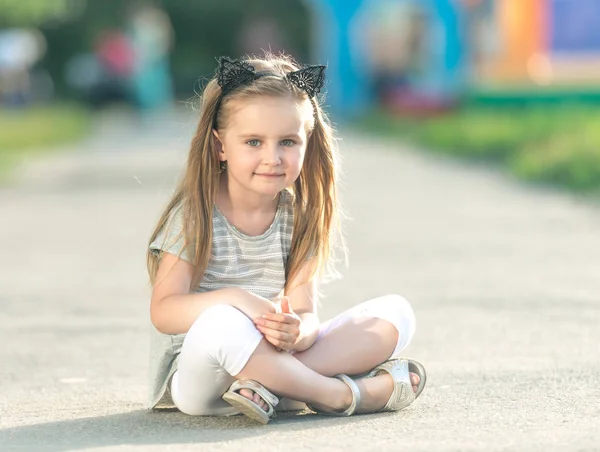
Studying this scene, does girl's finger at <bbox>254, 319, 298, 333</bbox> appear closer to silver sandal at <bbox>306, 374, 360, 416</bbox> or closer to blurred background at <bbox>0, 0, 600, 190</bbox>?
silver sandal at <bbox>306, 374, 360, 416</bbox>

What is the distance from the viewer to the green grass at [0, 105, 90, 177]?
18734 mm

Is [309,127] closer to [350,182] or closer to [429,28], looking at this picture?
[350,182]

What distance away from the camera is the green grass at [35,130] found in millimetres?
18734

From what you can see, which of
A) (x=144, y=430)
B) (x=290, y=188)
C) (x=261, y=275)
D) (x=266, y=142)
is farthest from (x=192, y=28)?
(x=144, y=430)

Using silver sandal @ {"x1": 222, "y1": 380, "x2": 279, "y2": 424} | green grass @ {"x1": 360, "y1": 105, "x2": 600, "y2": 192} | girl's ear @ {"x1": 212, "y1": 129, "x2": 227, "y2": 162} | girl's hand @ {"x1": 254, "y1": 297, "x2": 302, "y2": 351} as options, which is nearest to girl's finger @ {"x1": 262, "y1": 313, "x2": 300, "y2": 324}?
girl's hand @ {"x1": 254, "y1": 297, "x2": 302, "y2": 351}

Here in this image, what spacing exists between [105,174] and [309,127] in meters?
11.0

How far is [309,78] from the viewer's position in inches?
162

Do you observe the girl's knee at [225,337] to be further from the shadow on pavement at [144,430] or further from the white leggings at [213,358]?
the shadow on pavement at [144,430]

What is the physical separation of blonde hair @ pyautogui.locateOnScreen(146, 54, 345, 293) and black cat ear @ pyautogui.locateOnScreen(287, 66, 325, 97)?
0.07ft

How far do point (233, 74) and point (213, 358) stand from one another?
2.68 feet

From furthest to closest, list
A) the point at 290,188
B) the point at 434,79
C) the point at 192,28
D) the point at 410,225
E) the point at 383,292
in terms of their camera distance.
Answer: the point at 192,28 → the point at 434,79 → the point at 410,225 → the point at 383,292 → the point at 290,188

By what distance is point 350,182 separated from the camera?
1327 centimetres

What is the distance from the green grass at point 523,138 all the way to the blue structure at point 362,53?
1.57m

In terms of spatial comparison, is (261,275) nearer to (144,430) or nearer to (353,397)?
(353,397)
